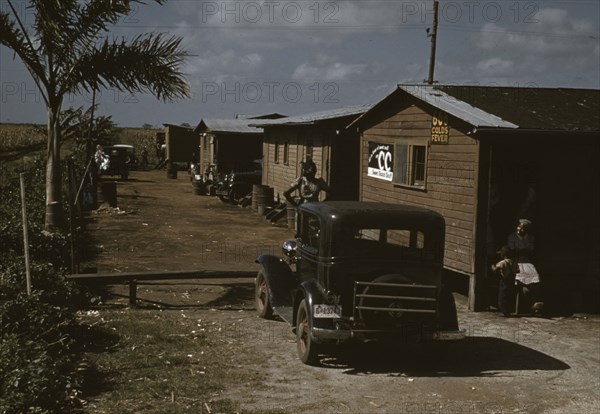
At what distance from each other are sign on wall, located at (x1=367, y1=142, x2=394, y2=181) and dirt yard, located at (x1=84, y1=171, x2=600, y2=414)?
397cm

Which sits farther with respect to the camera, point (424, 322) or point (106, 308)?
point (106, 308)

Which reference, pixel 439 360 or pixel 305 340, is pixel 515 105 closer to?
pixel 439 360

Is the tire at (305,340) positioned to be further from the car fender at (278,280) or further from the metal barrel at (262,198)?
the metal barrel at (262,198)

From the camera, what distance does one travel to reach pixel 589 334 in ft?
34.7

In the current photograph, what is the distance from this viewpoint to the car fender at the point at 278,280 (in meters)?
9.62

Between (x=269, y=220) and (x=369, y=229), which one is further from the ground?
(x=369, y=229)

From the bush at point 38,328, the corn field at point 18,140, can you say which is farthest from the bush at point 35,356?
the corn field at point 18,140

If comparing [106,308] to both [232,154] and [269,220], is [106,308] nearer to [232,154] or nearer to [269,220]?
[269,220]

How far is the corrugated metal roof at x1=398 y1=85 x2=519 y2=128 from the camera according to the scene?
37.9 ft

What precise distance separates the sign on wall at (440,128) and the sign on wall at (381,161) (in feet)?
6.92

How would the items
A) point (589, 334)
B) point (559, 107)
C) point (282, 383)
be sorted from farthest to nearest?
point (559, 107)
point (589, 334)
point (282, 383)

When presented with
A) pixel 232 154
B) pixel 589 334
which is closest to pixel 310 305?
pixel 589 334

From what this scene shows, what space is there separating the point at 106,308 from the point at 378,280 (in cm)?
508

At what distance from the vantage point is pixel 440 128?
44.4 feet
